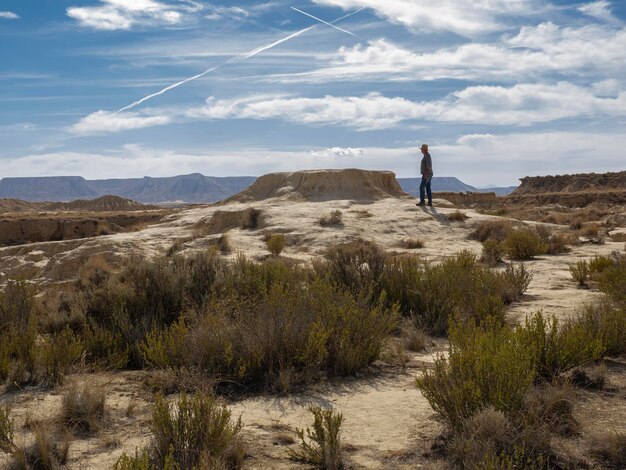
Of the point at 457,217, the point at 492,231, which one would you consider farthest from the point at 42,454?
the point at 457,217

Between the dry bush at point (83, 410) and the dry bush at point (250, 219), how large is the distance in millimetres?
13272

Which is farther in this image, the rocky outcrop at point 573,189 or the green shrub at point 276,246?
the rocky outcrop at point 573,189

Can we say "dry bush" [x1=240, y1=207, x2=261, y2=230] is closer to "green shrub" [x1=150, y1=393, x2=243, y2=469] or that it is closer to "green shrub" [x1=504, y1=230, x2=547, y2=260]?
"green shrub" [x1=504, y1=230, x2=547, y2=260]

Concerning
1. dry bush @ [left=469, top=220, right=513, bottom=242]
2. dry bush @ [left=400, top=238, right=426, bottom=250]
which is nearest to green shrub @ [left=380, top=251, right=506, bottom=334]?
dry bush @ [left=400, top=238, right=426, bottom=250]

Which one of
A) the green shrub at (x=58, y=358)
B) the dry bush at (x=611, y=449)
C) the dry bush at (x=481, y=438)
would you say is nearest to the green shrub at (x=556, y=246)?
the dry bush at (x=611, y=449)

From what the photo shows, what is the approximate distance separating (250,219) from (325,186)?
5055 mm

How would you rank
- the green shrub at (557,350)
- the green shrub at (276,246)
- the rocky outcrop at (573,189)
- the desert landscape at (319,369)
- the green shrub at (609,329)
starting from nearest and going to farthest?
the desert landscape at (319,369), the green shrub at (557,350), the green shrub at (609,329), the green shrub at (276,246), the rocky outcrop at (573,189)

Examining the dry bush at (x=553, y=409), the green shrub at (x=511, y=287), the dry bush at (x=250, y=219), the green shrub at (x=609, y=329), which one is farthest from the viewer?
the dry bush at (x=250, y=219)

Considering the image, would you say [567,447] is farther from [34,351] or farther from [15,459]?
[34,351]

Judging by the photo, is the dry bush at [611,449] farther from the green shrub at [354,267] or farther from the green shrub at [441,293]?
the green shrub at [354,267]

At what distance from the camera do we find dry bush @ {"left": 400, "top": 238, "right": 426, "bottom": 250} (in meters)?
14.2

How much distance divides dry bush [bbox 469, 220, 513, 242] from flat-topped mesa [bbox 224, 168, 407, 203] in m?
6.36

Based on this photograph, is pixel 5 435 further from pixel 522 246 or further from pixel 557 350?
pixel 522 246

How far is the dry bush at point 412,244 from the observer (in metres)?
14.2
